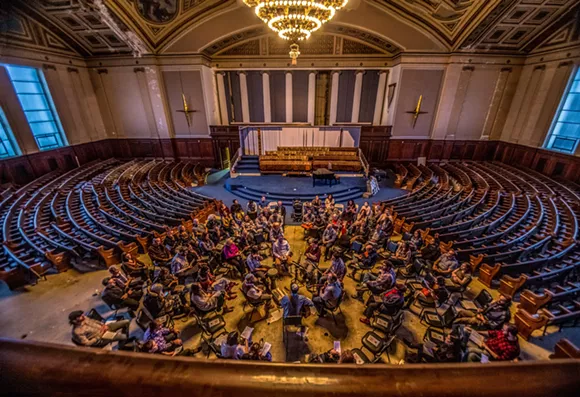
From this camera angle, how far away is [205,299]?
5078mm

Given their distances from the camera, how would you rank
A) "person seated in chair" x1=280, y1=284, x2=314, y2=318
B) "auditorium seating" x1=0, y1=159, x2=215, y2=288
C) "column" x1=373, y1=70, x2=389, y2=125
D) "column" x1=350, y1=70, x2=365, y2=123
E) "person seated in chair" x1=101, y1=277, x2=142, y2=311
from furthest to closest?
"column" x1=350, y1=70, x2=365, y2=123 < "column" x1=373, y1=70, x2=389, y2=125 < "auditorium seating" x1=0, y1=159, x2=215, y2=288 < "person seated in chair" x1=101, y1=277, x2=142, y2=311 < "person seated in chair" x1=280, y1=284, x2=314, y2=318

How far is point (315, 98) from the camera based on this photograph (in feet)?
58.5

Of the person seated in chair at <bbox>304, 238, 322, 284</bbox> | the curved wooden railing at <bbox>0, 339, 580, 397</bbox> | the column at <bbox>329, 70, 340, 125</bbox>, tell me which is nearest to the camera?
the curved wooden railing at <bbox>0, 339, 580, 397</bbox>

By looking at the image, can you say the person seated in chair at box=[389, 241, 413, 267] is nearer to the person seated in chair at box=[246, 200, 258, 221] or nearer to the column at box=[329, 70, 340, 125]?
the person seated in chair at box=[246, 200, 258, 221]

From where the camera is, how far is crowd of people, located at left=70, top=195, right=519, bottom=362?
4.12 m

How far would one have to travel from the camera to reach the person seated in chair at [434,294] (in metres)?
5.16

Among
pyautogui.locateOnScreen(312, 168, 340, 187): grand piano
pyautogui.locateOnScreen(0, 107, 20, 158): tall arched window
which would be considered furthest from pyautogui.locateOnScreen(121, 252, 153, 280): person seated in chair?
pyautogui.locateOnScreen(0, 107, 20, 158): tall arched window

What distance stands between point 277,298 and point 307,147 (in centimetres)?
→ 1302

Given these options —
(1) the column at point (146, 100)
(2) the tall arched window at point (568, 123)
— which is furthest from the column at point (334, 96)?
(1) the column at point (146, 100)

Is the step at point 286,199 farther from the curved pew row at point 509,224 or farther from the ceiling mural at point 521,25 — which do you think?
the ceiling mural at point 521,25

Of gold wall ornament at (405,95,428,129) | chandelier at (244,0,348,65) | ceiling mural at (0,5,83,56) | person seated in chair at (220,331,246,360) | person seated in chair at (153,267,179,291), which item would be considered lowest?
person seated in chair at (153,267,179,291)

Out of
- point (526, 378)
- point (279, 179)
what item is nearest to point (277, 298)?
point (526, 378)

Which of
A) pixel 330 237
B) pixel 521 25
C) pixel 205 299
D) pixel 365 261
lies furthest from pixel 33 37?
pixel 521 25

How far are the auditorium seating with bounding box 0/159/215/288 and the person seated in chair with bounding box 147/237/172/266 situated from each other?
1.21 metres
